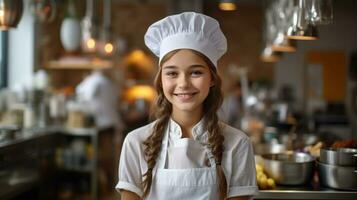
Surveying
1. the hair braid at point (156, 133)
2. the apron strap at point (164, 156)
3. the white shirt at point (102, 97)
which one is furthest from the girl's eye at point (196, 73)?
the white shirt at point (102, 97)

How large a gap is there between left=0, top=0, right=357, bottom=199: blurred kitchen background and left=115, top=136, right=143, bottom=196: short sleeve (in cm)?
69

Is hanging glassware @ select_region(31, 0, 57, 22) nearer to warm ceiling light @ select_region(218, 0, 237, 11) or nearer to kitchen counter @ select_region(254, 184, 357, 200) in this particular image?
warm ceiling light @ select_region(218, 0, 237, 11)

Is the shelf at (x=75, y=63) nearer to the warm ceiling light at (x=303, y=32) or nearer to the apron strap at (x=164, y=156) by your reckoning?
the warm ceiling light at (x=303, y=32)

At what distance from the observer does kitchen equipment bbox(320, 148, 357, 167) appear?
2.29m

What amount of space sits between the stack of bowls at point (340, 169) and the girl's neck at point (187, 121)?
0.77 metres

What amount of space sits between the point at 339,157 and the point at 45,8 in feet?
7.71

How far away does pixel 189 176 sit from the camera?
1870 millimetres

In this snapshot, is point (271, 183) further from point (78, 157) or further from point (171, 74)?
point (78, 157)

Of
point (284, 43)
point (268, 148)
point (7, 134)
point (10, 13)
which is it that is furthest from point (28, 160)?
point (284, 43)

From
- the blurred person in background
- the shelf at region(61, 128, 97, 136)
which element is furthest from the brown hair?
the blurred person in background

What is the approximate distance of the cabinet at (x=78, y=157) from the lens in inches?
219

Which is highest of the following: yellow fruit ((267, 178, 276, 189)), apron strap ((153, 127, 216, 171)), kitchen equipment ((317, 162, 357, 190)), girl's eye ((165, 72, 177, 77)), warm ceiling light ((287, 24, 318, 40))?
warm ceiling light ((287, 24, 318, 40))

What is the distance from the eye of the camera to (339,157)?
2305mm

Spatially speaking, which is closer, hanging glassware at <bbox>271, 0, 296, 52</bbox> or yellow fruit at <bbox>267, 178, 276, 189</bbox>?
yellow fruit at <bbox>267, 178, 276, 189</bbox>
